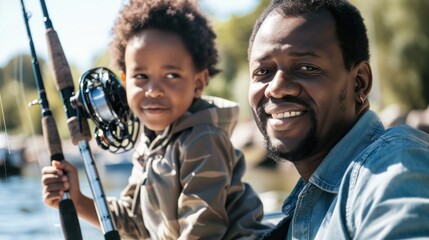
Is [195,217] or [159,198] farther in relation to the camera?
[159,198]

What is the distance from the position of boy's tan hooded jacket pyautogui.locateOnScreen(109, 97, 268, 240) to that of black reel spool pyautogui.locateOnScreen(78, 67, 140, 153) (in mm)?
142

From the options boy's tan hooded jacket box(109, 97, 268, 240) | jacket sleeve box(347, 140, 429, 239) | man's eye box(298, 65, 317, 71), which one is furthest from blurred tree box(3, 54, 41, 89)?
jacket sleeve box(347, 140, 429, 239)

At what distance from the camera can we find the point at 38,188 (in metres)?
1.97

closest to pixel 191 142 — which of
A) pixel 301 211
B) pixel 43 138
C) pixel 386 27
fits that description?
pixel 43 138

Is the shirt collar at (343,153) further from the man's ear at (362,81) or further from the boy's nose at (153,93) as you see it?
the boy's nose at (153,93)

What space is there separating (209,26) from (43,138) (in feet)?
2.37

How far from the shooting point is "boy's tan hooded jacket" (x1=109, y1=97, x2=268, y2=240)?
2000 mm

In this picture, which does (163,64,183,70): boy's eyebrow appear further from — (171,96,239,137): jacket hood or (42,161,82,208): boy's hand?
(42,161,82,208): boy's hand

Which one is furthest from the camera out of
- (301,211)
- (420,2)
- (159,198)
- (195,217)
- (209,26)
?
(420,2)

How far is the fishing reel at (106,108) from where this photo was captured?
189 centimetres

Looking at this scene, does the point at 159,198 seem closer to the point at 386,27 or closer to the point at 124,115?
the point at 124,115

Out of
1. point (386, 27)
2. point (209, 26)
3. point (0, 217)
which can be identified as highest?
point (386, 27)

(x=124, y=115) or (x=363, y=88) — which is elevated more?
(x=124, y=115)

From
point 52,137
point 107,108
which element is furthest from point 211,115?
point 52,137
